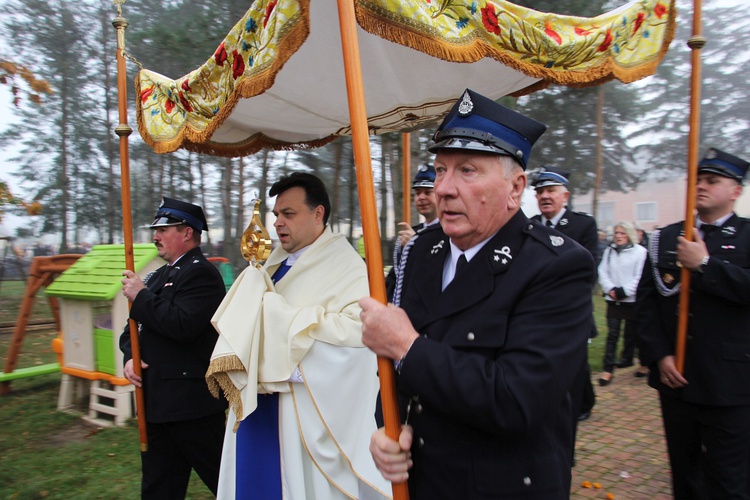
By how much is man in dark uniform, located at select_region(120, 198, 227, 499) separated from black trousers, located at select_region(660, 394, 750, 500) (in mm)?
2758

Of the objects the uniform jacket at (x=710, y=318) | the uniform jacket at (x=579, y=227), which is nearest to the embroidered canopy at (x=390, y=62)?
the uniform jacket at (x=710, y=318)

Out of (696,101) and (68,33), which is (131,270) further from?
(68,33)

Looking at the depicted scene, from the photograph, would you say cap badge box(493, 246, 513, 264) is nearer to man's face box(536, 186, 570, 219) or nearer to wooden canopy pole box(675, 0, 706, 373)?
wooden canopy pole box(675, 0, 706, 373)

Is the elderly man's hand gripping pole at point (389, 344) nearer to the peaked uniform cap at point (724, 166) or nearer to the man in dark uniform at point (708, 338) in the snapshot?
the man in dark uniform at point (708, 338)

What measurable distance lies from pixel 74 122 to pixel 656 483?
24053 millimetres

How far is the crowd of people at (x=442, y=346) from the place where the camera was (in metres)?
1.58

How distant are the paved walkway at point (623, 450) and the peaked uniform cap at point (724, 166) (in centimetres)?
250

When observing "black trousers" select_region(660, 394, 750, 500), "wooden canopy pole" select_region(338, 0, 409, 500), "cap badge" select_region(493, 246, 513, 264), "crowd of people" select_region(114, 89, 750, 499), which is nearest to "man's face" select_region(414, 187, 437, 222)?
"crowd of people" select_region(114, 89, 750, 499)

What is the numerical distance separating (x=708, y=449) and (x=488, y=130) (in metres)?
2.41

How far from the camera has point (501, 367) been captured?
150 cm

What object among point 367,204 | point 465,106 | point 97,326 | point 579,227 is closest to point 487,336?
point 367,204

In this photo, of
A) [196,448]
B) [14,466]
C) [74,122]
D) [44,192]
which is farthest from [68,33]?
[196,448]

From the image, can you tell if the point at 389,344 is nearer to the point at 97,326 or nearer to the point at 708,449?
the point at 708,449

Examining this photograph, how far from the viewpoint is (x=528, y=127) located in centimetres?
176
